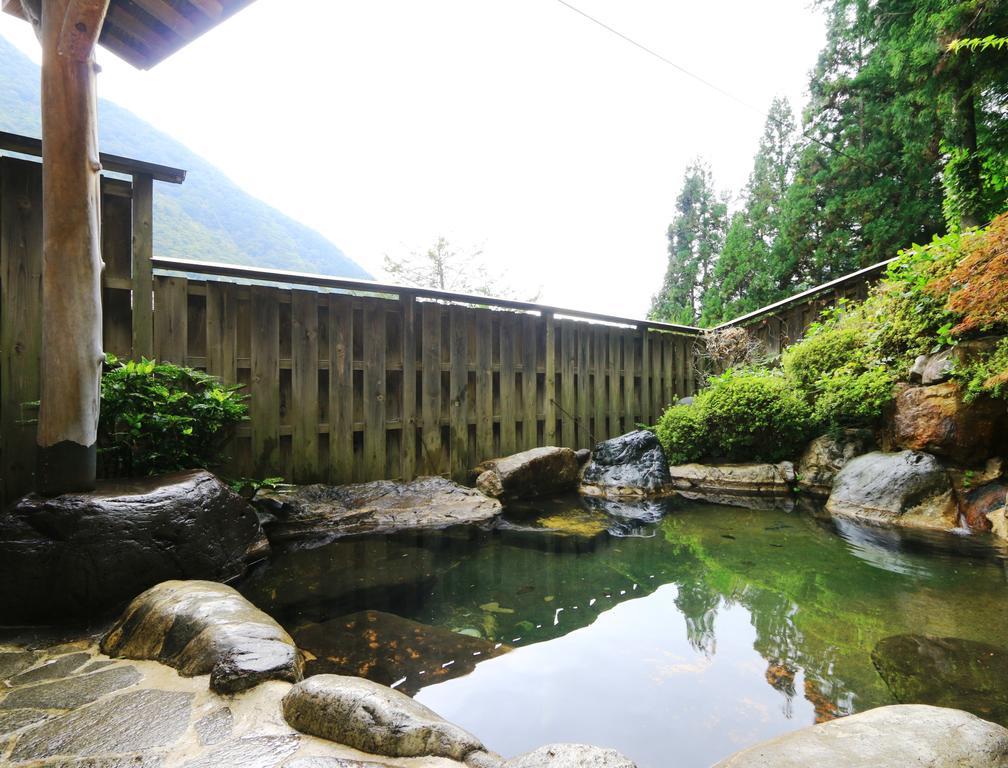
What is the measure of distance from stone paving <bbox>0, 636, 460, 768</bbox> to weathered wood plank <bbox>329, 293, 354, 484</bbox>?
297 cm

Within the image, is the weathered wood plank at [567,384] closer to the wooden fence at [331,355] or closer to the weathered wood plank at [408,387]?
the wooden fence at [331,355]

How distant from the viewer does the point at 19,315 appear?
3.25 meters

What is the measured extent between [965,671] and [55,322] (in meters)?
4.64

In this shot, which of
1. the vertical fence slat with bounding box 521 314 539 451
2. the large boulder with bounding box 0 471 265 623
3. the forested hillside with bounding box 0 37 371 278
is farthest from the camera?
the forested hillside with bounding box 0 37 371 278

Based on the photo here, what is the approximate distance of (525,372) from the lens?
252 inches

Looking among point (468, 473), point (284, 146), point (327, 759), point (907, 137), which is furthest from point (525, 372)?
point (284, 146)

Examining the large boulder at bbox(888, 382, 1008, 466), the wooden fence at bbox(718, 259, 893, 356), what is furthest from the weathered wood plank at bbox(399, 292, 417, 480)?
the wooden fence at bbox(718, 259, 893, 356)

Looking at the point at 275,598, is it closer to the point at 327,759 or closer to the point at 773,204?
the point at 327,759

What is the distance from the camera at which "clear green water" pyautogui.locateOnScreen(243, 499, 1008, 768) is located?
179 centimetres

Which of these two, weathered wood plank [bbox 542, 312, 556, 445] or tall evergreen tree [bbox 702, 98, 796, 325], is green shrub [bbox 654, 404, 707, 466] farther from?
tall evergreen tree [bbox 702, 98, 796, 325]

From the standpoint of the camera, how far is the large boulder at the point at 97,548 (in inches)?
90.9

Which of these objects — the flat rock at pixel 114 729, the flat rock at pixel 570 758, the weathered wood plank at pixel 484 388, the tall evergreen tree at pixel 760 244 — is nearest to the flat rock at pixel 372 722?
the flat rock at pixel 570 758

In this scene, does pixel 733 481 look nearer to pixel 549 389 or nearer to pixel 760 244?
pixel 549 389

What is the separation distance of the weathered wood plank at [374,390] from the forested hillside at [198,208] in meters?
42.5
